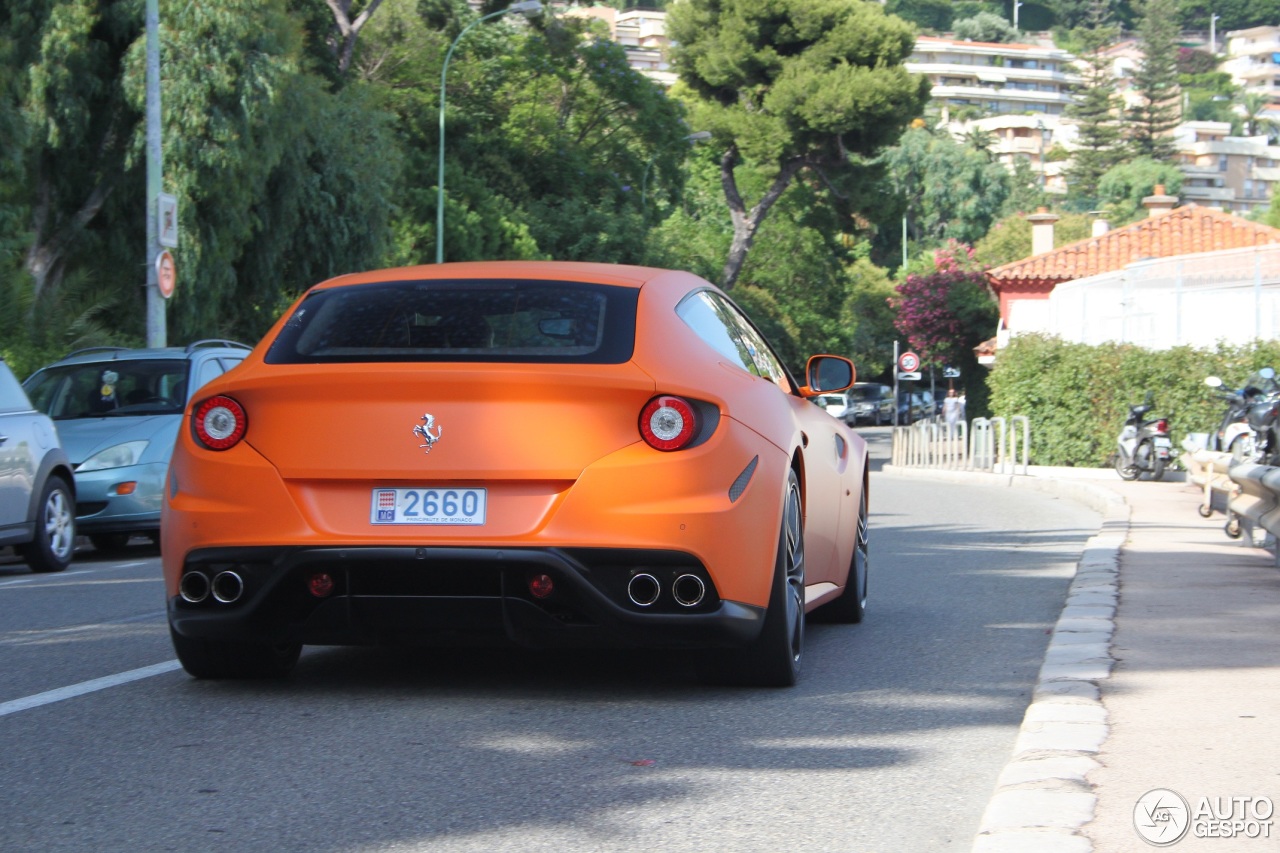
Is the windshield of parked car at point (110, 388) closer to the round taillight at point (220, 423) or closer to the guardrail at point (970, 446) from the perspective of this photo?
the round taillight at point (220, 423)

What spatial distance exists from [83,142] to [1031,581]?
20824 millimetres

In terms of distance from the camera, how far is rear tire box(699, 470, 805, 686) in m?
6.18

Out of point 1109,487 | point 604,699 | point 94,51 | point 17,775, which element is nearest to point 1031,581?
point 604,699

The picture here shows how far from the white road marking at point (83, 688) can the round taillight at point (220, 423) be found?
1.07 metres

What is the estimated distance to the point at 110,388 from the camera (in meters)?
14.3

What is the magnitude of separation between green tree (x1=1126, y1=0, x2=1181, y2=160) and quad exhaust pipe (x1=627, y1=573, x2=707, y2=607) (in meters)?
156

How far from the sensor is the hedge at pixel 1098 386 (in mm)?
29875

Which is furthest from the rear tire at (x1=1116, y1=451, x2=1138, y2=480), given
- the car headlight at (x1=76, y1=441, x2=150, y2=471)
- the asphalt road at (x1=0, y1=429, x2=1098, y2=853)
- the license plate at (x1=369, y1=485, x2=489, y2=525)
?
the license plate at (x1=369, y1=485, x2=489, y2=525)

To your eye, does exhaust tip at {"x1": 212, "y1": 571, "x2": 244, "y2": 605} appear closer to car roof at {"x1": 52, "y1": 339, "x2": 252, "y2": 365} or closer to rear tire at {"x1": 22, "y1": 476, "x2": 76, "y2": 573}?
rear tire at {"x1": 22, "y1": 476, "x2": 76, "y2": 573}

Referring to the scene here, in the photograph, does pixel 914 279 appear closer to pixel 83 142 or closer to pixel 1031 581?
pixel 83 142

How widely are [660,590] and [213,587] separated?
57.5 inches

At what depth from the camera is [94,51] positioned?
27234mm

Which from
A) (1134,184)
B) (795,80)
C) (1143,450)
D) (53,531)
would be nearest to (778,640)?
(53,531)

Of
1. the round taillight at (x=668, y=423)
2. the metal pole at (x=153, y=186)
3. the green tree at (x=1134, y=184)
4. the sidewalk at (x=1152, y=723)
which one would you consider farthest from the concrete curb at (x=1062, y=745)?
the green tree at (x=1134, y=184)
